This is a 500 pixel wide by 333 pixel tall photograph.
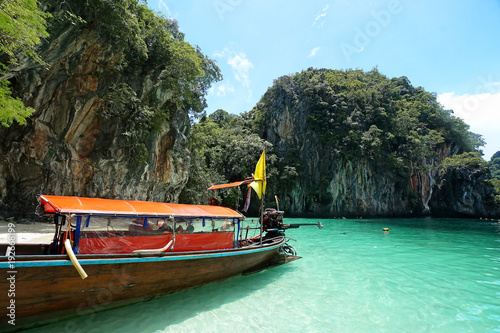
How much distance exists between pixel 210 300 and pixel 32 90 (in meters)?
12.1

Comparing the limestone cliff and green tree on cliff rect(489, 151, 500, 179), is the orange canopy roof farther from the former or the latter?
green tree on cliff rect(489, 151, 500, 179)

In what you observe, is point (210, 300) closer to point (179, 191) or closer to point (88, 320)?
point (88, 320)

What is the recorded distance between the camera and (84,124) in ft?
43.0

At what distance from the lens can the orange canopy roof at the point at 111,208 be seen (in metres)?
4.18

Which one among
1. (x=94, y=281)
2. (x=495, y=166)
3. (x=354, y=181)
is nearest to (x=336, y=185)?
(x=354, y=181)

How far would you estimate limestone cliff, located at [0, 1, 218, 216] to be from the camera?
36.4 feet

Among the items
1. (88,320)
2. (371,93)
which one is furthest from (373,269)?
(371,93)

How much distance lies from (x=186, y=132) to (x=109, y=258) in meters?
16.1

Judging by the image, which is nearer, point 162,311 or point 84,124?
point 162,311

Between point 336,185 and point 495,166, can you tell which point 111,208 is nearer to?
point 336,185

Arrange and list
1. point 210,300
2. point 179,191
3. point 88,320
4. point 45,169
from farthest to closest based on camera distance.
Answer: point 179,191
point 45,169
point 210,300
point 88,320

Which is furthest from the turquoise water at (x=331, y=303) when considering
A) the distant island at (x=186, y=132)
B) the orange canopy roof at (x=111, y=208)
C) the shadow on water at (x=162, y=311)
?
the distant island at (x=186, y=132)

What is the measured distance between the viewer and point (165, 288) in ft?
16.4

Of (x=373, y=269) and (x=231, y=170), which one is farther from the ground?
(x=231, y=170)
